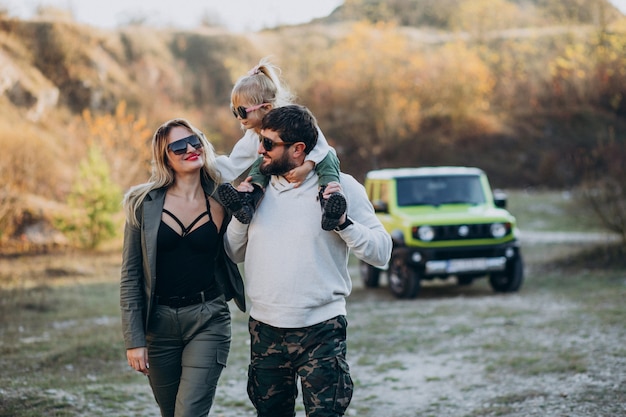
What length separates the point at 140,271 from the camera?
3.79 metres

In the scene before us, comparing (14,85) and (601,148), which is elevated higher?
(14,85)

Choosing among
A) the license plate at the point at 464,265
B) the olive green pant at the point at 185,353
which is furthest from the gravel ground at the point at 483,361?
the olive green pant at the point at 185,353

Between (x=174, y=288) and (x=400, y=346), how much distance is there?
5411 mm

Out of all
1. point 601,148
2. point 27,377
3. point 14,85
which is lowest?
point 27,377

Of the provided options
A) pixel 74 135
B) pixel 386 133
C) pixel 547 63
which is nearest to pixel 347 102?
pixel 386 133

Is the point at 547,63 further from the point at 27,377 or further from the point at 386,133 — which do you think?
the point at 27,377

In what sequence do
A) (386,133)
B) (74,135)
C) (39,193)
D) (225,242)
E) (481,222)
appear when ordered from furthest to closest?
1. (386,133)
2. (74,135)
3. (39,193)
4. (481,222)
5. (225,242)

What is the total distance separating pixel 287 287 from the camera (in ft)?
11.4

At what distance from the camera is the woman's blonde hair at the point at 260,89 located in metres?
3.96

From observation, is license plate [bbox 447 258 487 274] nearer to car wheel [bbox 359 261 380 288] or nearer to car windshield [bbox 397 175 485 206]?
car windshield [bbox 397 175 485 206]

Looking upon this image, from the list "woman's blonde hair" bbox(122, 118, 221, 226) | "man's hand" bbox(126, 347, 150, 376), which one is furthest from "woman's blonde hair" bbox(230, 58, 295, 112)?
"man's hand" bbox(126, 347, 150, 376)

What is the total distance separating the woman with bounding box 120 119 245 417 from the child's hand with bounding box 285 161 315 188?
533 millimetres

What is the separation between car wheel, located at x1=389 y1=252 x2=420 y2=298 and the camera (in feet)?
39.4

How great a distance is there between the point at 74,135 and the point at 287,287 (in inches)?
858
